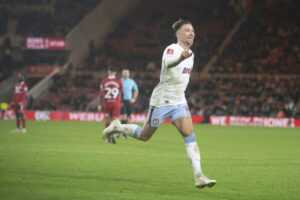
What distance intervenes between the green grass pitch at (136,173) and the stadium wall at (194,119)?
18.7 metres

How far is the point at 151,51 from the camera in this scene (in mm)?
47625

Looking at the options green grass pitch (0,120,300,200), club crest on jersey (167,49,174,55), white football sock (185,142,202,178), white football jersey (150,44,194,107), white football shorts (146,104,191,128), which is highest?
club crest on jersey (167,49,174,55)

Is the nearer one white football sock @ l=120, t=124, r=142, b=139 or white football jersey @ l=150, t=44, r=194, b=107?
white football jersey @ l=150, t=44, r=194, b=107

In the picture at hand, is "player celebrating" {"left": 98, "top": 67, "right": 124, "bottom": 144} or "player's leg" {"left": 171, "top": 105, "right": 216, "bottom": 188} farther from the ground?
"player celebrating" {"left": 98, "top": 67, "right": 124, "bottom": 144}

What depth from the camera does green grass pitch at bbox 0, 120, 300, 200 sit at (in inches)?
296

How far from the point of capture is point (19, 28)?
162 feet

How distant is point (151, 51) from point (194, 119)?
14.2 meters

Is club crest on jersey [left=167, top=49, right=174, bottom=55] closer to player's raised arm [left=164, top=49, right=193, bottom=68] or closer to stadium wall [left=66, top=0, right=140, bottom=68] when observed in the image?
player's raised arm [left=164, top=49, right=193, bottom=68]

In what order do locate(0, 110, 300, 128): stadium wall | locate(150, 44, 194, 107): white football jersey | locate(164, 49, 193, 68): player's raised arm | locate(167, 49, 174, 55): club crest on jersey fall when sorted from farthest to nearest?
locate(0, 110, 300, 128): stadium wall, locate(150, 44, 194, 107): white football jersey, locate(167, 49, 174, 55): club crest on jersey, locate(164, 49, 193, 68): player's raised arm

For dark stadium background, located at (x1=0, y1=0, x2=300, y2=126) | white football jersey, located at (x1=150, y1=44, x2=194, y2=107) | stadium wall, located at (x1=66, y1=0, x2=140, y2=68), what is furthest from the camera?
stadium wall, located at (x1=66, y1=0, x2=140, y2=68)

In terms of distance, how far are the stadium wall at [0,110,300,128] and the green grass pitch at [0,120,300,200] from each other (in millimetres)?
18675

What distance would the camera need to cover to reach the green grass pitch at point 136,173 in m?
7.51

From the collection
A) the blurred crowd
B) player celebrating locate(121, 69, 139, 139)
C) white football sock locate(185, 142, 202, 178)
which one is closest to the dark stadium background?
the blurred crowd

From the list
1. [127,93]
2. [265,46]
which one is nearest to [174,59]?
[127,93]
